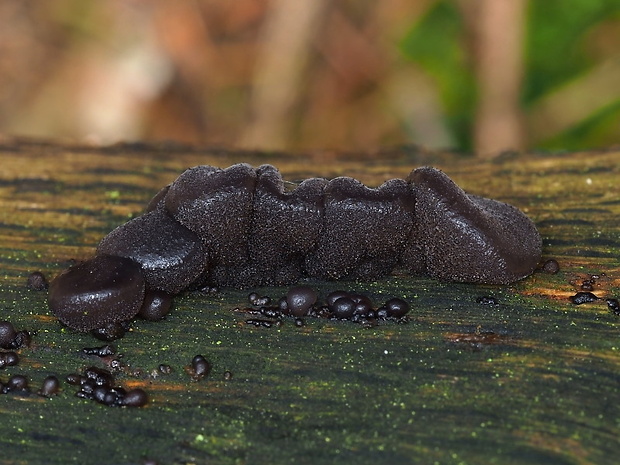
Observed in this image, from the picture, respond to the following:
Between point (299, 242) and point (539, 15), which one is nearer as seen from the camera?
point (299, 242)

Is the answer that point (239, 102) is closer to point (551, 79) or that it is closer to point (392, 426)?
point (551, 79)

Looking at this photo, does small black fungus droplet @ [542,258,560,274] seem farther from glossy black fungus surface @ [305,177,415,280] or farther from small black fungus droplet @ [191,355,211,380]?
small black fungus droplet @ [191,355,211,380]

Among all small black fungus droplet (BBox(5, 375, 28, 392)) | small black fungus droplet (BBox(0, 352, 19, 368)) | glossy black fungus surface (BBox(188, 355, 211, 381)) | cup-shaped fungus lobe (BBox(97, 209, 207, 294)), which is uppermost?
cup-shaped fungus lobe (BBox(97, 209, 207, 294))

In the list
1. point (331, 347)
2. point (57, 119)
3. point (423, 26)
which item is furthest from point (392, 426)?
point (57, 119)

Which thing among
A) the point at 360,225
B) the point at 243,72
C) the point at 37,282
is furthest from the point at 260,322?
the point at 243,72

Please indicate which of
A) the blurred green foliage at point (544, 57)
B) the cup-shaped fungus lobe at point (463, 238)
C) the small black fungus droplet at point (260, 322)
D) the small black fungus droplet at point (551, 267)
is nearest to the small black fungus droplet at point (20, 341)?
the small black fungus droplet at point (260, 322)

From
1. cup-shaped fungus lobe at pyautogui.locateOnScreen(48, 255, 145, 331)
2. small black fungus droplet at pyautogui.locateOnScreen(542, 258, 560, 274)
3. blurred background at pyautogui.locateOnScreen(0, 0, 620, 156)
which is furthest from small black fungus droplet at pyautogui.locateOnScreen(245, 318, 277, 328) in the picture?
blurred background at pyautogui.locateOnScreen(0, 0, 620, 156)

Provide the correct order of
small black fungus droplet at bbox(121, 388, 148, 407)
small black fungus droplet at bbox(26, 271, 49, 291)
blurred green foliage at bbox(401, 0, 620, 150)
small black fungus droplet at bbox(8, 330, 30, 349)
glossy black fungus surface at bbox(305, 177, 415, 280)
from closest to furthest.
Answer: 1. small black fungus droplet at bbox(121, 388, 148, 407)
2. small black fungus droplet at bbox(8, 330, 30, 349)
3. glossy black fungus surface at bbox(305, 177, 415, 280)
4. small black fungus droplet at bbox(26, 271, 49, 291)
5. blurred green foliage at bbox(401, 0, 620, 150)
